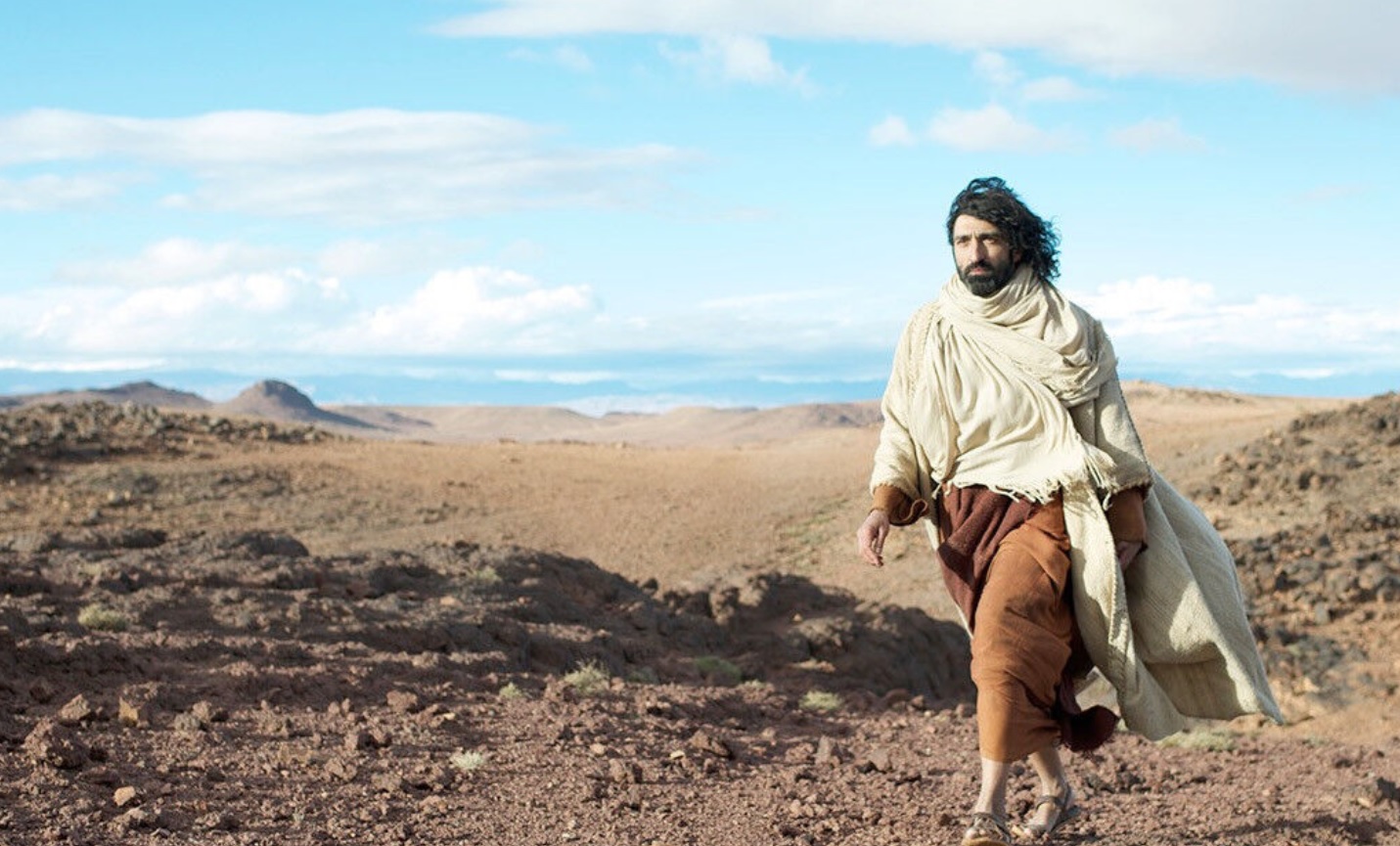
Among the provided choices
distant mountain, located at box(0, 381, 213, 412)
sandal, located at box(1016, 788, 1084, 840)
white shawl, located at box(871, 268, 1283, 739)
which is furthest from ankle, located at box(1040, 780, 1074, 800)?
distant mountain, located at box(0, 381, 213, 412)

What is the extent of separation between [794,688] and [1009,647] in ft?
16.7

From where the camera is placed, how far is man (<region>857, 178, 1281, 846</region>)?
5.04 m

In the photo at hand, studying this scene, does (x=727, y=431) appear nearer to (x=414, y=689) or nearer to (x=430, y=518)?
(x=430, y=518)

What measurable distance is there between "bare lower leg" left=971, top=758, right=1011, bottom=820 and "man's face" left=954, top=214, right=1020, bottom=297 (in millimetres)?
1614

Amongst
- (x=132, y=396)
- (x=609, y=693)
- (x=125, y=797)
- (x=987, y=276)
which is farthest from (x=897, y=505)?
(x=132, y=396)

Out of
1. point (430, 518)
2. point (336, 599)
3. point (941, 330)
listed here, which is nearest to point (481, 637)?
point (336, 599)

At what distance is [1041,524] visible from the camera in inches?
203

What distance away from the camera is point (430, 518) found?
22656mm

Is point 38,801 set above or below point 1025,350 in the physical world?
below

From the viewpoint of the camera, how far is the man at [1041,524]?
504cm

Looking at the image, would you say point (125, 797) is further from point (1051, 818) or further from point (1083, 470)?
point (1083, 470)

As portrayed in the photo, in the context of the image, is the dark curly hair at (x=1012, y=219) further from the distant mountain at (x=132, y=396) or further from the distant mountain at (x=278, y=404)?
the distant mountain at (x=278, y=404)

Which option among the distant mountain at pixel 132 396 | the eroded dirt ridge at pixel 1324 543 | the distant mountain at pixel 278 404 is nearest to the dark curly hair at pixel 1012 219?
the eroded dirt ridge at pixel 1324 543

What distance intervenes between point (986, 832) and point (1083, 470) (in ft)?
4.02
